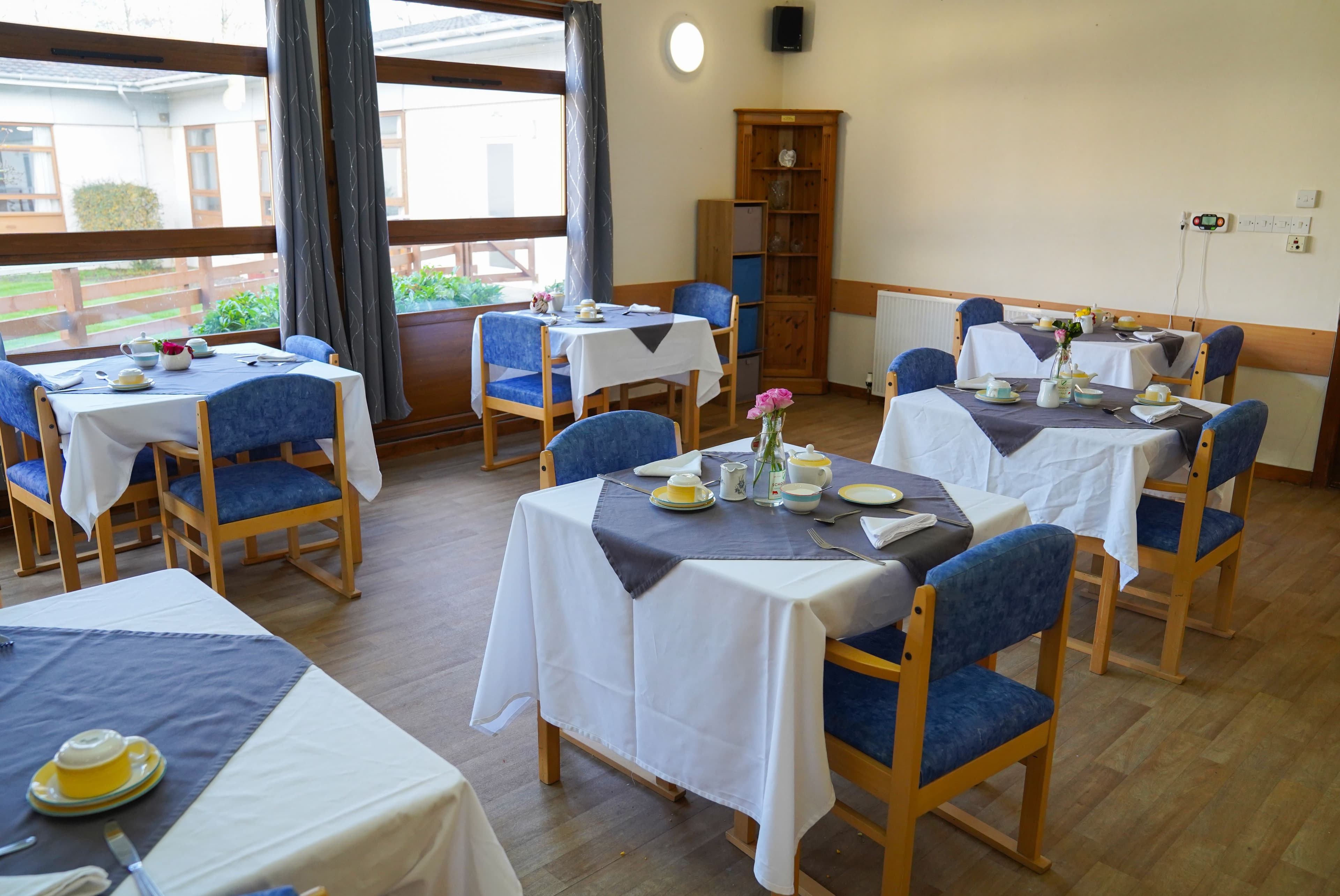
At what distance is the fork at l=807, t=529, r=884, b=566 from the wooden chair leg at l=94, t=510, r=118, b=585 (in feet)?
8.18

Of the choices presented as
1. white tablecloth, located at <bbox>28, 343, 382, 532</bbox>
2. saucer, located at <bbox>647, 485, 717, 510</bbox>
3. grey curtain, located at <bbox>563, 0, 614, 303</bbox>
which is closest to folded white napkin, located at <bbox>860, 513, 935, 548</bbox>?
saucer, located at <bbox>647, 485, 717, 510</bbox>

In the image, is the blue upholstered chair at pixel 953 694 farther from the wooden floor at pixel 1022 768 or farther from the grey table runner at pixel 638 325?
the grey table runner at pixel 638 325

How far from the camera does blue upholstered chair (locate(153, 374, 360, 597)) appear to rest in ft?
10.6

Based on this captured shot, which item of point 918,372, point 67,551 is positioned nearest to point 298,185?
point 67,551

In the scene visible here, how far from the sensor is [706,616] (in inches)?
80.0

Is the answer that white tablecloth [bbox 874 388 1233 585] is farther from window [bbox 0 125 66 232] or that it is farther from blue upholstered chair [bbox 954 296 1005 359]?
window [bbox 0 125 66 232]

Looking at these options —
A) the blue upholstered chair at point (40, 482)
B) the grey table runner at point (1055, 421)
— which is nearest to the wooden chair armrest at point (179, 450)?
the blue upholstered chair at point (40, 482)

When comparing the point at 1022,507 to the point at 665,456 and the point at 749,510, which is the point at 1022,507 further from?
the point at 665,456

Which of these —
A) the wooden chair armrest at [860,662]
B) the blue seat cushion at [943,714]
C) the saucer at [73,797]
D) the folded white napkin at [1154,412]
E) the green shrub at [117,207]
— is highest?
the green shrub at [117,207]

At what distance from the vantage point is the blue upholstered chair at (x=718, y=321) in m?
6.05

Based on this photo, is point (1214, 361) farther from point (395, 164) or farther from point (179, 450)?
point (179, 450)

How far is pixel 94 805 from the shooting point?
121cm

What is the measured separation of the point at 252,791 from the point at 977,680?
148 cm

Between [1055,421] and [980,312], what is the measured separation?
2442 millimetres
